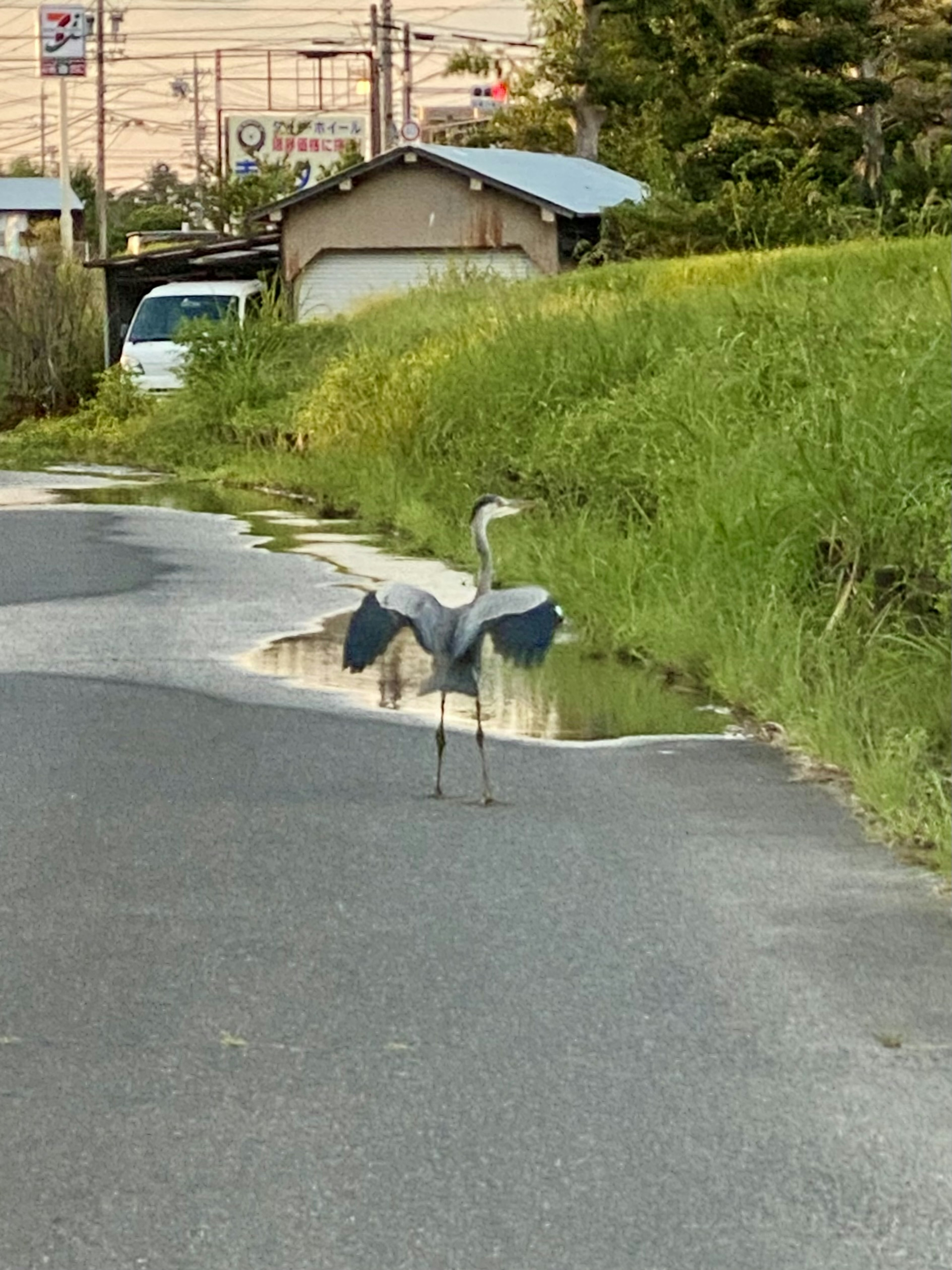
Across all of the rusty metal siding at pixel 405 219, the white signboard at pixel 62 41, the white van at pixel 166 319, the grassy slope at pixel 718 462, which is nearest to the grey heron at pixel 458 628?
the grassy slope at pixel 718 462

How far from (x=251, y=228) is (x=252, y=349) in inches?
615

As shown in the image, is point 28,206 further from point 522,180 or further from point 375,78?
point 522,180

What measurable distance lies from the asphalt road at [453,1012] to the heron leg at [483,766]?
63 mm

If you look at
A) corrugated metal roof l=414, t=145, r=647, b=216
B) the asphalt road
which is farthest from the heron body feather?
corrugated metal roof l=414, t=145, r=647, b=216

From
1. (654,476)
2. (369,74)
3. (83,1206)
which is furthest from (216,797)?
(369,74)

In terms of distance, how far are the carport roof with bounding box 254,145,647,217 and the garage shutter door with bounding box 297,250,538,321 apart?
1194 mm

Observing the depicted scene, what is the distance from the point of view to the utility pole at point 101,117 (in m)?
64.8

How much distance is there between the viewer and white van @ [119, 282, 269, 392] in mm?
30688

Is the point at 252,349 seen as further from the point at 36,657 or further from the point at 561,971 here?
the point at 561,971

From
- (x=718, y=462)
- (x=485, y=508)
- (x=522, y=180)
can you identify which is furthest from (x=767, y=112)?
(x=485, y=508)

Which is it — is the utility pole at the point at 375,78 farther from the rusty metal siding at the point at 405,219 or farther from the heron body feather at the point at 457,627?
the heron body feather at the point at 457,627

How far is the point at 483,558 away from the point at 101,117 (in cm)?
5872

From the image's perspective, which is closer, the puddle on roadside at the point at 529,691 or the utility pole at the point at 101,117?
the puddle on roadside at the point at 529,691

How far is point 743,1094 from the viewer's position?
488cm
